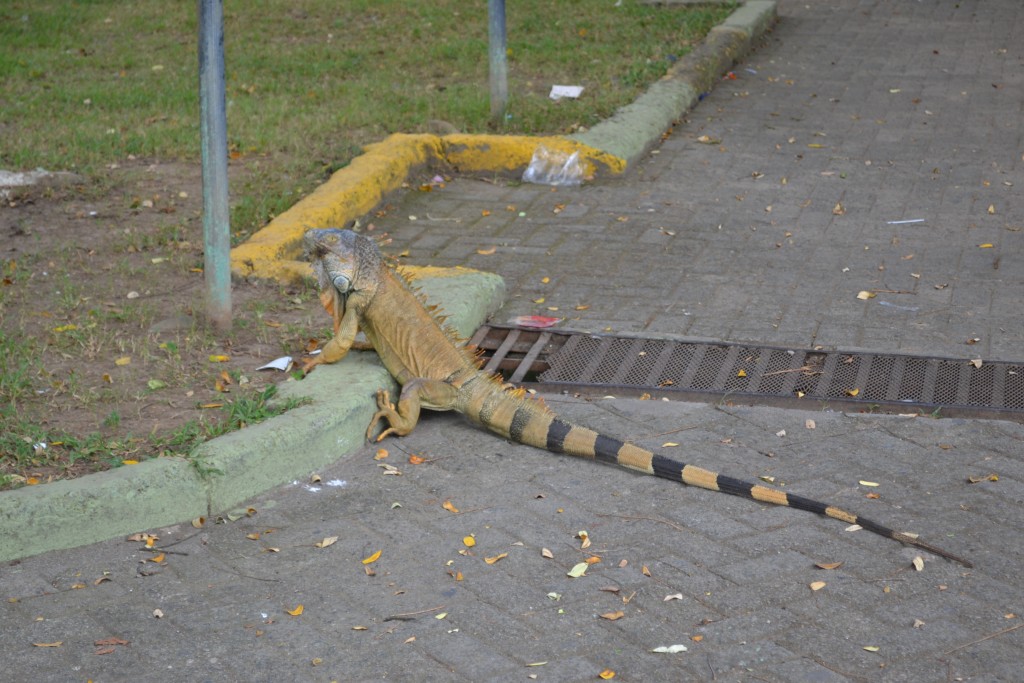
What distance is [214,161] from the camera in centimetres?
495

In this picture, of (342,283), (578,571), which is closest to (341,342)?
(342,283)

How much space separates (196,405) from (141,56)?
6.94 metres

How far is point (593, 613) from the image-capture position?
3432mm

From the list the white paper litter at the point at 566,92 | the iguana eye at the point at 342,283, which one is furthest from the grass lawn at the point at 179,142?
the iguana eye at the point at 342,283

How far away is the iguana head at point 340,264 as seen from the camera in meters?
4.74

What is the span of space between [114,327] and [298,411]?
4.21ft

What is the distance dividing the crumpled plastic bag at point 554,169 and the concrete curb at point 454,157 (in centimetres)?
5

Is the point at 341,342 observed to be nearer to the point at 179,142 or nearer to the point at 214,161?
the point at 214,161

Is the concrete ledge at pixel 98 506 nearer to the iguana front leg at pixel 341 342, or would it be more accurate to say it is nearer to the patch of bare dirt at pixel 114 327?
the patch of bare dirt at pixel 114 327

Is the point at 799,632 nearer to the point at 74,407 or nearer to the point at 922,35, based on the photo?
the point at 74,407

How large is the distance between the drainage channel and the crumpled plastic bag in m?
2.35

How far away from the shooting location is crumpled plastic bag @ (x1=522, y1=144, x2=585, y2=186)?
755 cm

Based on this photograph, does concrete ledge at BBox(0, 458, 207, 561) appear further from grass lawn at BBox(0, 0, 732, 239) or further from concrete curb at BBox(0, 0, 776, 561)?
grass lawn at BBox(0, 0, 732, 239)

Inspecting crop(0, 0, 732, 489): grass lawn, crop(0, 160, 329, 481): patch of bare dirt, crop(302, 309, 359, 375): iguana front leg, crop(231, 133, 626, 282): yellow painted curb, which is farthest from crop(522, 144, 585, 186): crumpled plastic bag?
crop(302, 309, 359, 375): iguana front leg
